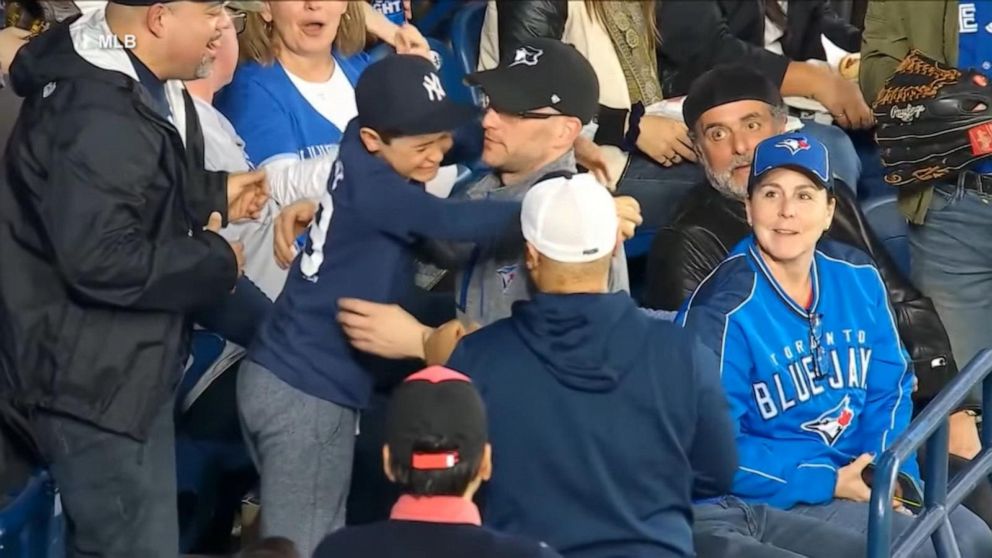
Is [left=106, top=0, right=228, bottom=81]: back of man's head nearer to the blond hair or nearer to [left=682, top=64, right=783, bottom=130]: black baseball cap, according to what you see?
the blond hair

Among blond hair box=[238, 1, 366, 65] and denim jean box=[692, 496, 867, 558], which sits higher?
blond hair box=[238, 1, 366, 65]

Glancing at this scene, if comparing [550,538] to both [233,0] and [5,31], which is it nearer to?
[233,0]

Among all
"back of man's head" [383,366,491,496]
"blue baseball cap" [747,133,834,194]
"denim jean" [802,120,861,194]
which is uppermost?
"back of man's head" [383,366,491,496]

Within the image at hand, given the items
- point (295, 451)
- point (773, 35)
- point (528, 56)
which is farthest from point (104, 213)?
point (773, 35)

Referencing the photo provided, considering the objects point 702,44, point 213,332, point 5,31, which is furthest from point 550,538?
point 702,44

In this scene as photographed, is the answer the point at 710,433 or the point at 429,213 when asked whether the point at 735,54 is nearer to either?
the point at 429,213

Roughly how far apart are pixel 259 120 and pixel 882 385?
159 centimetres

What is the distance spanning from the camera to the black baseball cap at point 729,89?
4.21 metres

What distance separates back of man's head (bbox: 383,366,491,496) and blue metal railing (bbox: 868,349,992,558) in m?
0.92

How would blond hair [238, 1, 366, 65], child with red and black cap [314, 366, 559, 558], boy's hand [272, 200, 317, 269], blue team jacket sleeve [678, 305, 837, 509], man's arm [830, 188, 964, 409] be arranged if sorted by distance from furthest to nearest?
man's arm [830, 188, 964, 409]
blond hair [238, 1, 366, 65]
blue team jacket sleeve [678, 305, 837, 509]
boy's hand [272, 200, 317, 269]
child with red and black cap [314, 366, 559, 558]

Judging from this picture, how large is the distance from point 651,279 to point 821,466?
789mm

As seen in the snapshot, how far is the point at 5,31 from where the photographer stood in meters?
3.85

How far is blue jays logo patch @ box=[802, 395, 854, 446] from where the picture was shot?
12.0 feet

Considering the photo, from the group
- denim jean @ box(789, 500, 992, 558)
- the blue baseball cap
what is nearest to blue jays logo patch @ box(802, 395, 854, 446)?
denim jean @ box(789, 500, 992, 558)
